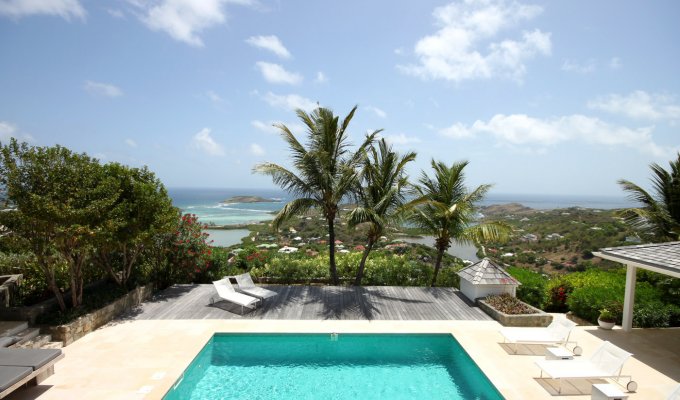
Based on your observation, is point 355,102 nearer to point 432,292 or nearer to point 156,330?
point 432,292

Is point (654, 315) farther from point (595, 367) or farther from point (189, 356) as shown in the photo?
point (189, 356)

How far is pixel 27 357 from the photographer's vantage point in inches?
214

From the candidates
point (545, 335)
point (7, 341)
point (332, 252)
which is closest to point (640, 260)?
point (545, 335)

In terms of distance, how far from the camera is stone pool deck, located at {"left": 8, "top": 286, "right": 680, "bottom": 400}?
5.57 metres

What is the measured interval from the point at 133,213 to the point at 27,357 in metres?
3.60

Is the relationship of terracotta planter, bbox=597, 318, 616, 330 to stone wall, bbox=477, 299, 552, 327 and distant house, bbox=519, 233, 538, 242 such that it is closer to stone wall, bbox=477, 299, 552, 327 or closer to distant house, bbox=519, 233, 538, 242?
stone wall, bbox=477, 299, 552, 327

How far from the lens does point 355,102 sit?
11.3m

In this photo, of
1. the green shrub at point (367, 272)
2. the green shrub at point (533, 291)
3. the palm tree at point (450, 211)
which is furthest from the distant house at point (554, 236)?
the green shrub at point (533, 291)

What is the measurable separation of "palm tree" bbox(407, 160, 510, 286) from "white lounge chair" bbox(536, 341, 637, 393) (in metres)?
5.08

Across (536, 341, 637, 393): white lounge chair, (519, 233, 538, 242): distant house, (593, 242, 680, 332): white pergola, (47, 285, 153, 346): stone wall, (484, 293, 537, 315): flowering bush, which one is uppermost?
(593, 242, 680, 332): white pergola

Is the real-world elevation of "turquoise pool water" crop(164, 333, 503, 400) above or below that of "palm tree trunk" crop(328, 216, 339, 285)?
below

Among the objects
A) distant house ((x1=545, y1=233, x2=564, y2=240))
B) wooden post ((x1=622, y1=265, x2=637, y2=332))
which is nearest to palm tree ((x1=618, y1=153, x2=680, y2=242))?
wooden post ((x1=622, y1=265, x2=637, y2=332))

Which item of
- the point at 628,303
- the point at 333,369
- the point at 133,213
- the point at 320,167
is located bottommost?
the point at 333,369

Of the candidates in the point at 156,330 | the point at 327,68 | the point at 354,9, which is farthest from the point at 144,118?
the point at 156,330
